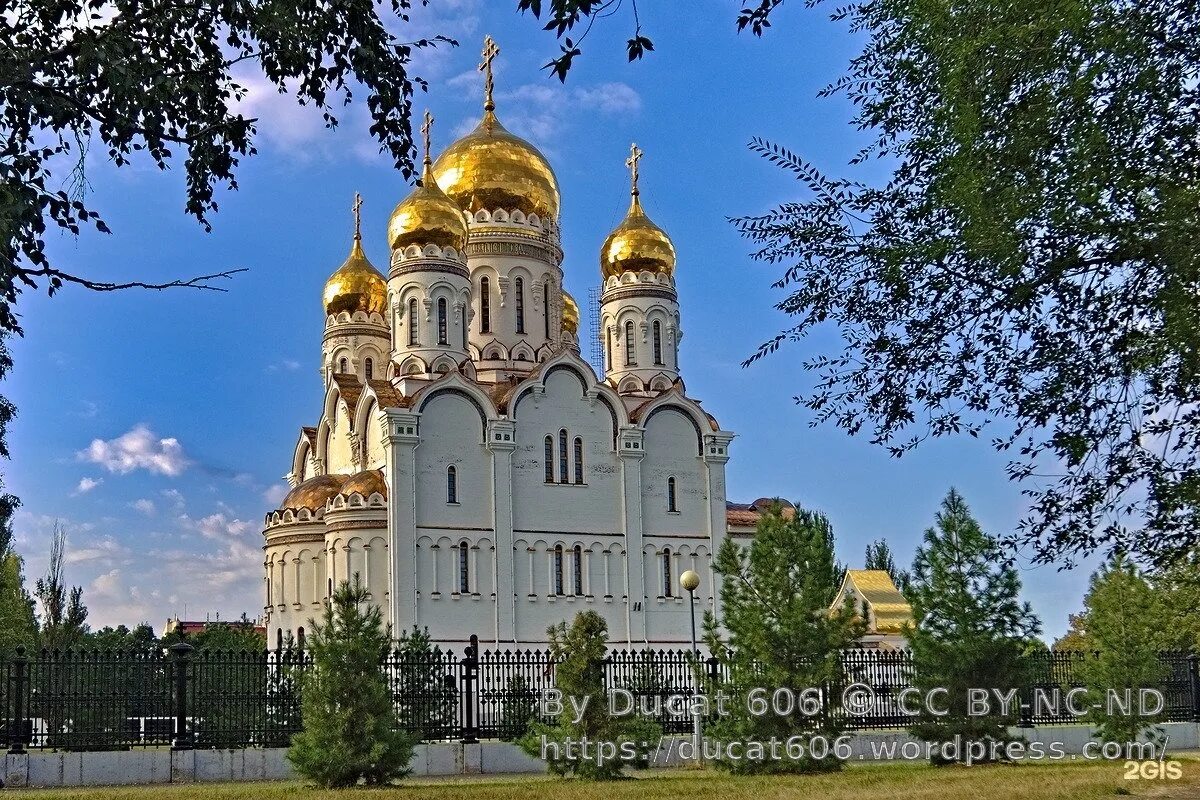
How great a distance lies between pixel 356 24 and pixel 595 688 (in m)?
8.25

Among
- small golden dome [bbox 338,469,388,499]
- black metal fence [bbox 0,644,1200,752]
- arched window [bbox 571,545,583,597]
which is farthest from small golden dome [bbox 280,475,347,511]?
black metal fence [bbox 0,644,1200,752]

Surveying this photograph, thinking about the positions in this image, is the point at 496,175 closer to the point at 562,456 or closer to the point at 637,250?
the point at 637,250

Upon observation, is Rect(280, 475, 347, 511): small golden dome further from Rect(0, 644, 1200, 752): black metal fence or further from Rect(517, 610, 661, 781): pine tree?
Rect(517, 610, 661, 781): pine tree

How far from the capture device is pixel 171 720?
50.3 feet

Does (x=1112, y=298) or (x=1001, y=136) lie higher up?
(x=1001, y=136)

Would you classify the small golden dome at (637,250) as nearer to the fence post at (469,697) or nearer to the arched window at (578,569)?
the arched window at (578,569)

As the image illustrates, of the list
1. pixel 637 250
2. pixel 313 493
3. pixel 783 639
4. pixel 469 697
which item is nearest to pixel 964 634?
pixel 783 639

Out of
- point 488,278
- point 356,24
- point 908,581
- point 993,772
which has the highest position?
point 488,278

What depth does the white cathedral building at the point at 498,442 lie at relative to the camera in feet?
108

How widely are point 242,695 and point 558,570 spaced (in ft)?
62.3

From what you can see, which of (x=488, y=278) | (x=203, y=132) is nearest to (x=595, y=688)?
(x=203, y=132)

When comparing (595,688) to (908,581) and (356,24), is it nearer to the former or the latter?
(908,581)

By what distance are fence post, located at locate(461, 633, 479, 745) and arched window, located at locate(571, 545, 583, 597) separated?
56.2 feet

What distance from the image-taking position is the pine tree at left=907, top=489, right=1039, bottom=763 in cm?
→ 1474
